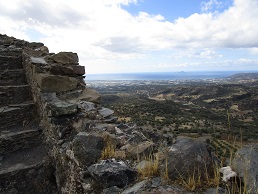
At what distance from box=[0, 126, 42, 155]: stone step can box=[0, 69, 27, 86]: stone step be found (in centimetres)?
196

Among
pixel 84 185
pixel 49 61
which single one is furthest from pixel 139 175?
pixel 49 61

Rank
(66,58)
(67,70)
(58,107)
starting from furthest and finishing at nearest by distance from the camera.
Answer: (66,58)
(67,70)
(58,107)

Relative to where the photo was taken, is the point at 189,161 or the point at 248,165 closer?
the point at 248,165

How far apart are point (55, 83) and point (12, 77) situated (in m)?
2.30

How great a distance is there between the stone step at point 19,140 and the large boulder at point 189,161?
3.69 meters

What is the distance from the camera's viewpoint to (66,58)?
6312mm

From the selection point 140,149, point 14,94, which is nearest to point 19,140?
point 14,94

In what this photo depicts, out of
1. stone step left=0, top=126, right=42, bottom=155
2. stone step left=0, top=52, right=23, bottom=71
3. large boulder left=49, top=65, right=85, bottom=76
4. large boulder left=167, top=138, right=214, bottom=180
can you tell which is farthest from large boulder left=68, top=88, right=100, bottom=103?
large boulder left=167, top=138, right=214, bottom=180

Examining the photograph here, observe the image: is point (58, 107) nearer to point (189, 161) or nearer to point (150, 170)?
point (150, 170)

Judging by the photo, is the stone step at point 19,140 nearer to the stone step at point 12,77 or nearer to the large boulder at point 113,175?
→ the stone step at point 12,77

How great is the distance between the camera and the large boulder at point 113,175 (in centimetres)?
301

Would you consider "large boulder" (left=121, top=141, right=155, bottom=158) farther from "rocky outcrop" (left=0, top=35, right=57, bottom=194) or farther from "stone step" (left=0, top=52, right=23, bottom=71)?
"stone step" (left=0, top=52, right=23, bottom=71)

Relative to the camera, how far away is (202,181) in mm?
2537

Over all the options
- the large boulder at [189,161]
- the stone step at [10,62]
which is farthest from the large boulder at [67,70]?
the large boulder at [189,161]
